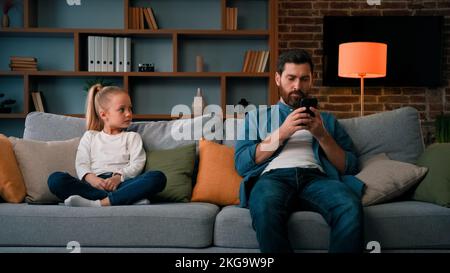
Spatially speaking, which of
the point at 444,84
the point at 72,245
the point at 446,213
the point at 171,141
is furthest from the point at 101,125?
the point at 444,84

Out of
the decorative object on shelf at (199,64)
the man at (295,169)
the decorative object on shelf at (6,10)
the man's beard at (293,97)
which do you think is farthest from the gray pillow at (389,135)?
the decorative object on shelf at (6,10)

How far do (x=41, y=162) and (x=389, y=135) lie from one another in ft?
5.19

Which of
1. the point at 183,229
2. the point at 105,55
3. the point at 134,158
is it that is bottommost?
the point at 183,229

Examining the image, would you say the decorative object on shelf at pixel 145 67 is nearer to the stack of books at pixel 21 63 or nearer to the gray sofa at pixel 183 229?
the stack of books at pixel 21 63

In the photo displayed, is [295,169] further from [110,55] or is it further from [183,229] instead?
[110,55]

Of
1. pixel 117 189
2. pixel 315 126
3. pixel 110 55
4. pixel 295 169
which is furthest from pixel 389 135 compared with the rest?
pixel 110 55

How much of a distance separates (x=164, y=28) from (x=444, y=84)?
2.66m

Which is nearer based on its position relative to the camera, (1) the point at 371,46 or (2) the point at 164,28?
(1) the point at 371,46

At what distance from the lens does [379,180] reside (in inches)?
82.8

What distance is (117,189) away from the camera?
214 centimetres

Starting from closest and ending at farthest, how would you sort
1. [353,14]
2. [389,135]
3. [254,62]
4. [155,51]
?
[389,135]
[254,62]
[155,51]
[353,14]
